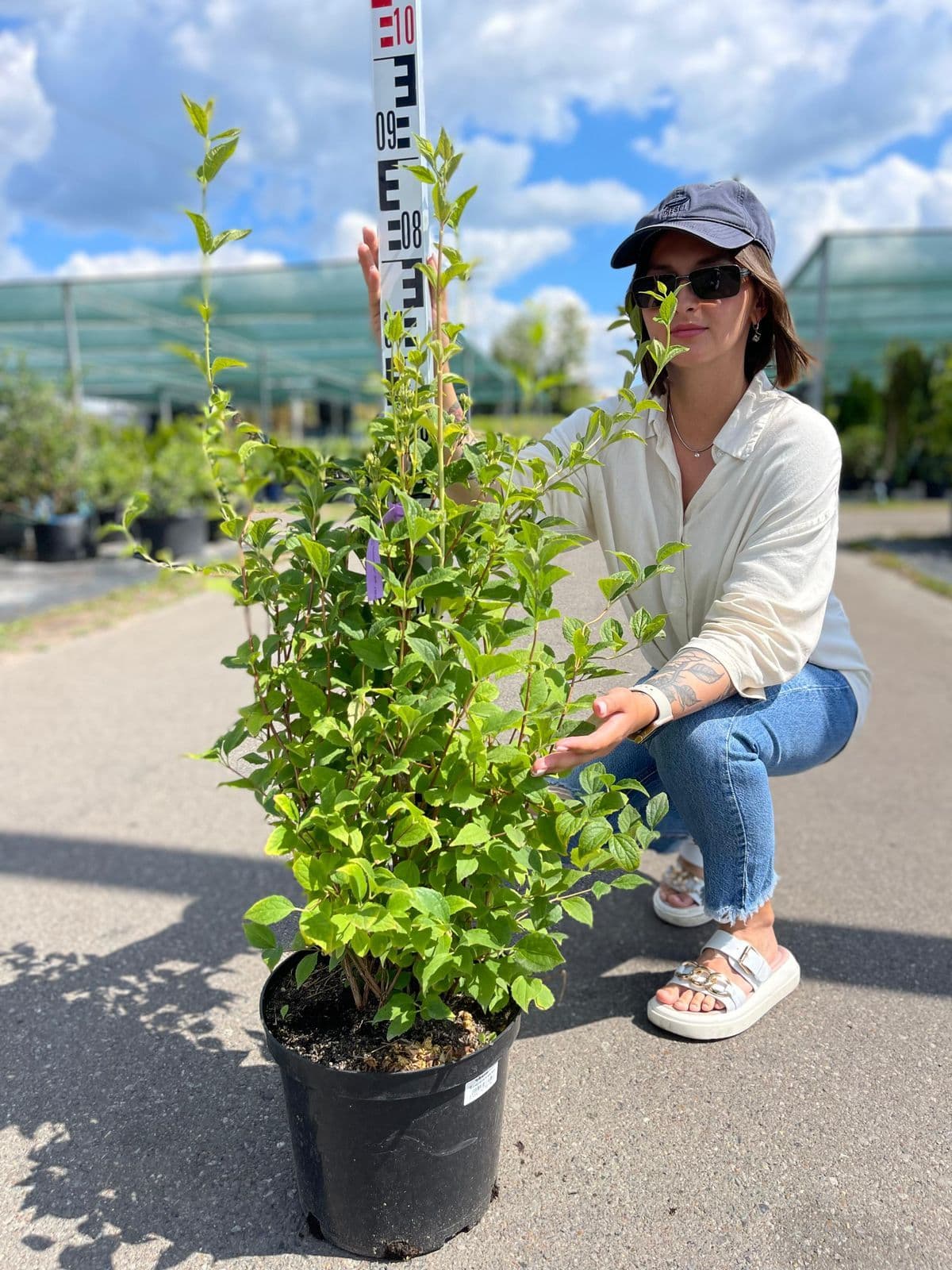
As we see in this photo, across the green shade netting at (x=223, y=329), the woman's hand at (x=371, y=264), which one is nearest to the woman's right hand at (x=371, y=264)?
the woman's hand at (x=371, y=264)

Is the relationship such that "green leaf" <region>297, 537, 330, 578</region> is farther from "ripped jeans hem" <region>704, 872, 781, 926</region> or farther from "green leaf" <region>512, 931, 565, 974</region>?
"ripped jeans hem" <region>704, 872, 781, 926</region>

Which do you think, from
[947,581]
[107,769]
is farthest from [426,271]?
[947,581]

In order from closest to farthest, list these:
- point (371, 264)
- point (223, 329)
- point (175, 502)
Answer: point (371, 264), point (175, 502), point (223, 329)

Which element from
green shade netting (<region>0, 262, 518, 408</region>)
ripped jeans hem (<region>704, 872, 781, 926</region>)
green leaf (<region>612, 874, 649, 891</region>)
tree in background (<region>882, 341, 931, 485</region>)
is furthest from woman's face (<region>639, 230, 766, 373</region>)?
tree in background (<region>882, 341, 931, 485</region>)

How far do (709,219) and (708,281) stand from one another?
0.12 metres

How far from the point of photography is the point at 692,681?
175 centimetres

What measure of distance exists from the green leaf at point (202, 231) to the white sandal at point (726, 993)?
184 centimetres

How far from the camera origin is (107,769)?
13.0 feet

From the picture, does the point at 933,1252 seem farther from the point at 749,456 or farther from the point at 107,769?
the point at 107,769

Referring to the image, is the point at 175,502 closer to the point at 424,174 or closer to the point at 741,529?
the point at 741,529

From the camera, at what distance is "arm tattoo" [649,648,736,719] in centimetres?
172

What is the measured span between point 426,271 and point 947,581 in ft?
29.8

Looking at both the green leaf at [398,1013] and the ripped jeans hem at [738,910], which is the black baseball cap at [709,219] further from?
the green leaf at [398,1013]

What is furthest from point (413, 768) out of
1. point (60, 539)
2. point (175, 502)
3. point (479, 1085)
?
point (60, 539)
